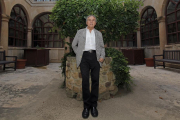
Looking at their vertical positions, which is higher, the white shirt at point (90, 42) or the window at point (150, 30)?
the window at point (150, 30)

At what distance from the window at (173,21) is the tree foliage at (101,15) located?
4.38 m

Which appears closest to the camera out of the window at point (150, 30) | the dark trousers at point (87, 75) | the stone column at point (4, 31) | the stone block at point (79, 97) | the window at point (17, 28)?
the dark trousers at point (87, 75)

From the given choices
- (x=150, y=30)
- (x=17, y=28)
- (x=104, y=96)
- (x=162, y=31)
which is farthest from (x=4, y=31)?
→ (x=150, y=30)

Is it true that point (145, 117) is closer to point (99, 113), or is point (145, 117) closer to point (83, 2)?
point (99, 113)

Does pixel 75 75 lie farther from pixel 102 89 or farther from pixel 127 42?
pixel 127 42

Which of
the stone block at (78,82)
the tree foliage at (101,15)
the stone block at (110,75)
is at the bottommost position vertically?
the stone block at (78,82)

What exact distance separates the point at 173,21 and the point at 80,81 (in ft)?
21.0

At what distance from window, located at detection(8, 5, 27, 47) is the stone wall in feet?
21.2

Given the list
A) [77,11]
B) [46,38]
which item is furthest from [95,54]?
[46,38]

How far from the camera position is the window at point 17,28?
21.9 ft

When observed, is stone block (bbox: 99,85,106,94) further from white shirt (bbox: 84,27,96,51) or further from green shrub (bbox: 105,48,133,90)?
white shirt (bbox: 84,27,96,51)

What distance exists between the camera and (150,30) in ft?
24.4

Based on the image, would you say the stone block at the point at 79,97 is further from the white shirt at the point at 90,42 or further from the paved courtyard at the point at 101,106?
the white shirt at the point at 90,42

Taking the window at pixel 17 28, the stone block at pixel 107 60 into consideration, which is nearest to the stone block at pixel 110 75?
the stone block at pixel 107 60
